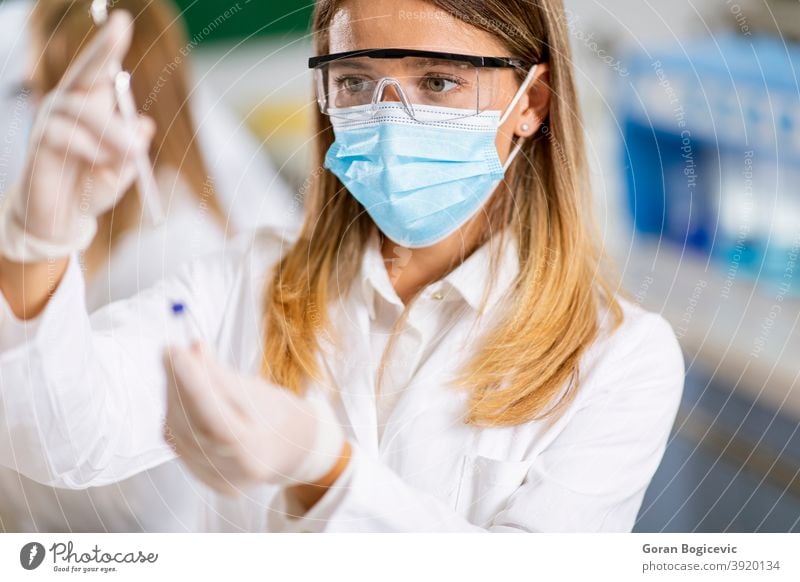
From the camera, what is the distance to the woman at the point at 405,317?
730mm

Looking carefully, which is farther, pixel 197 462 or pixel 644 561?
pixel 644 561

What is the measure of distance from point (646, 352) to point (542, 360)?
88mm

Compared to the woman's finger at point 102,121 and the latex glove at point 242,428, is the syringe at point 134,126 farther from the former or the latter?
the latex glove at point 242,428

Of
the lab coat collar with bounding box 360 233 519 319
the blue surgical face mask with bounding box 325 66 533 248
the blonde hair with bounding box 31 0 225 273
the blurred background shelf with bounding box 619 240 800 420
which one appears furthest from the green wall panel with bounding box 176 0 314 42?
the blurred background shelf with bounding box 619 240 800 420

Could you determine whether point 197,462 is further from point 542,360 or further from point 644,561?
point 644,561

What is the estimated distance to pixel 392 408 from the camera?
2.60ft

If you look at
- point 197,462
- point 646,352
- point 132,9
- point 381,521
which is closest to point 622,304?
point 646,352

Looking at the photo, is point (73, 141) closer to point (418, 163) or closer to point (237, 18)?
point (237, 18)

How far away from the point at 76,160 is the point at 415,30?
0.29 m

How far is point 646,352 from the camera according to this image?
789mm

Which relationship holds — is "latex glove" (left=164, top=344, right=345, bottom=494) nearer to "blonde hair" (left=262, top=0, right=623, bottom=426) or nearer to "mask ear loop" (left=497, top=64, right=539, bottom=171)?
"blonde hair" (left=262, top=0, right=623, bottom=426)

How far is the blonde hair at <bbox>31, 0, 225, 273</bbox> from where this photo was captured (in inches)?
31.6

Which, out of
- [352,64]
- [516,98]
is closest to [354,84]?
[352,64]

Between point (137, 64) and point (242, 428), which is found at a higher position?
point (137, 64)
